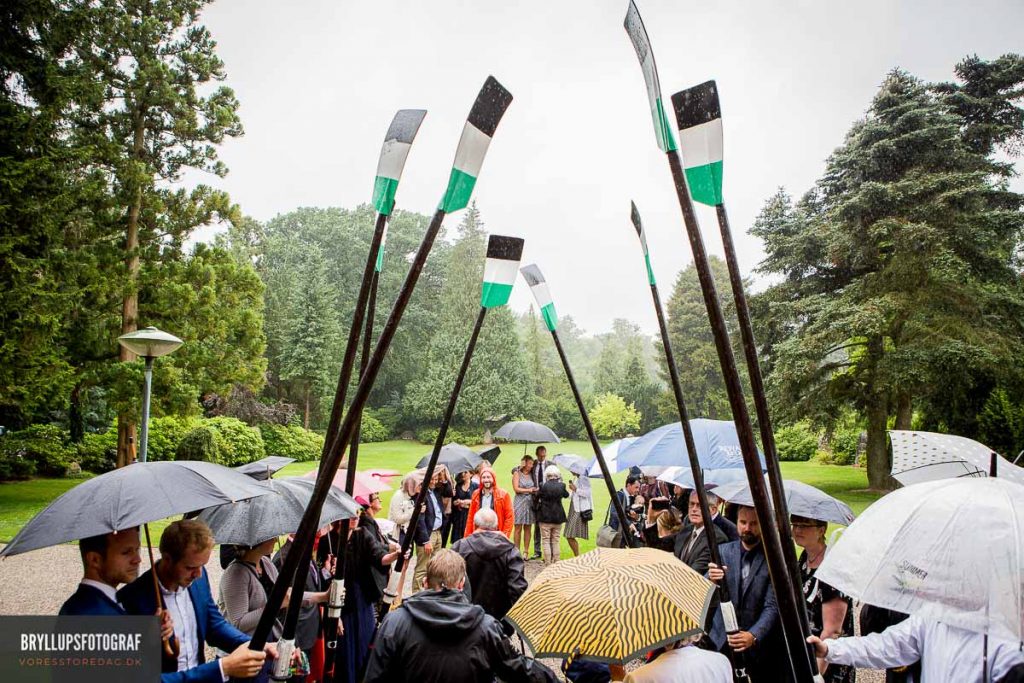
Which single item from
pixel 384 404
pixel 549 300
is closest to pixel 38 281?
pixel 549 300

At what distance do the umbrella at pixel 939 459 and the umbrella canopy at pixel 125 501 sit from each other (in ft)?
11.6

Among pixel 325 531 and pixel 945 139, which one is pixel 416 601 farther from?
pixel 945 139

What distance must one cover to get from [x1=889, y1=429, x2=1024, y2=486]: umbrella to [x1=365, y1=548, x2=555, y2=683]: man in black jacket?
7.71 ft

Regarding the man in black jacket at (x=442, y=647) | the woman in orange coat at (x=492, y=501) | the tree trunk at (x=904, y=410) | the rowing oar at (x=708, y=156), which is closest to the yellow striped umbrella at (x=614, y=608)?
the rowing oar at (x=708, y=156)

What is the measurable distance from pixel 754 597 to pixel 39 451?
21676mm

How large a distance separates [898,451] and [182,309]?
55.3 ft

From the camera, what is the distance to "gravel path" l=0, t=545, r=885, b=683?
27.4ft

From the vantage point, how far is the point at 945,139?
56.7 ft

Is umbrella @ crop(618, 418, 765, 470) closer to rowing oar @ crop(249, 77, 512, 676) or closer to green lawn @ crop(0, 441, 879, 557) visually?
rowing oar @ crop(249, 77, 512, 676)

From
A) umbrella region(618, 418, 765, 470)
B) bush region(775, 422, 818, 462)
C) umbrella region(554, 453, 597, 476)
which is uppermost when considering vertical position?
umbrella region(618, 418, 765, 470)

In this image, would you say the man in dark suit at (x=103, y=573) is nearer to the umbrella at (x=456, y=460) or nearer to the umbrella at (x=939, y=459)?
the umbrella at (x=939, y=459)

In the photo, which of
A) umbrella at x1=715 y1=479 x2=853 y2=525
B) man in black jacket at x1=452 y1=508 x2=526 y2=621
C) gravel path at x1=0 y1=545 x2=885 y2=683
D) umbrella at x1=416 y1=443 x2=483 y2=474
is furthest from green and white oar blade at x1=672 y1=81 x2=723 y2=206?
umbrella at x1=416 y1=443 x2=483 y2=474

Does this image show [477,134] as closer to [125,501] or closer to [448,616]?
[125,501]

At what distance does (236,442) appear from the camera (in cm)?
2325
